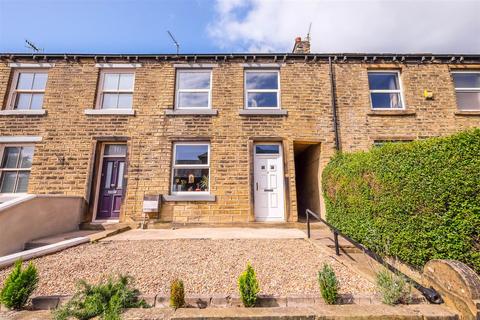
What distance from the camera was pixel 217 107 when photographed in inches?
338

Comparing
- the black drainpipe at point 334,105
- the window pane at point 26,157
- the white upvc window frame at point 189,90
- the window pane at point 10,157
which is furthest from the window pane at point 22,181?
the black drainpipe at point 334,105

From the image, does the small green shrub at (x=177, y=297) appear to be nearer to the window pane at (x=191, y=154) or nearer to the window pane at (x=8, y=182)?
the window pane at (x=191, y=154)

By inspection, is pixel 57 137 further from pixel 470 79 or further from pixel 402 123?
pixel 470 79

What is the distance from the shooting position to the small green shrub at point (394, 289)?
9.61ft

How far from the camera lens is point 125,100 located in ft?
28.9

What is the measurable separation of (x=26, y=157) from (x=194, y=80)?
662 cm

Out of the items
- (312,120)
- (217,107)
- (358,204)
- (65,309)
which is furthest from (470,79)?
(65,309)

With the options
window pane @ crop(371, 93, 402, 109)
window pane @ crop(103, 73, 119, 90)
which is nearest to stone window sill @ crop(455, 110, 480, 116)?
window pane @ crop(371, 93, 402, 109)

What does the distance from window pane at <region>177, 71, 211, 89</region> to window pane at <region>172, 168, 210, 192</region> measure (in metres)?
3.32

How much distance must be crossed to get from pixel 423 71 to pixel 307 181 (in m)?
6.08

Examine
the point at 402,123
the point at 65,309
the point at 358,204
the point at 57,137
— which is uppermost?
the point at 402,123

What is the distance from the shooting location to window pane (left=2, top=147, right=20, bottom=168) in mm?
8141

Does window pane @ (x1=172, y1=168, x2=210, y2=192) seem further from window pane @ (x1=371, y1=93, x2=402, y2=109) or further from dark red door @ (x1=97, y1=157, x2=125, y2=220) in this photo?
window pane @ (x1=371, y1=93, x2=402, y2=109)

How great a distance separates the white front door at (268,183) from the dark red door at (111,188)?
189 inches
